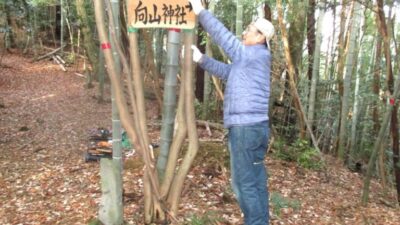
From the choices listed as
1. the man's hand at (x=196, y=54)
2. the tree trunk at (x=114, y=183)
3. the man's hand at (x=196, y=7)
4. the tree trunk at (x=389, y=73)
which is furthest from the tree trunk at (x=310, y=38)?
the tree trunk at (x=114, y=183)

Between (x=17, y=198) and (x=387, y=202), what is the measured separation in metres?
4.54

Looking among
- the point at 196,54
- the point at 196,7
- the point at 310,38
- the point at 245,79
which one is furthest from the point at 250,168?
the point at 310,38

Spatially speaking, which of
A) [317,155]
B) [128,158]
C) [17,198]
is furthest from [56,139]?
[317,155]

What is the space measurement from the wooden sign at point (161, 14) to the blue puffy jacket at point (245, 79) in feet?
0.40

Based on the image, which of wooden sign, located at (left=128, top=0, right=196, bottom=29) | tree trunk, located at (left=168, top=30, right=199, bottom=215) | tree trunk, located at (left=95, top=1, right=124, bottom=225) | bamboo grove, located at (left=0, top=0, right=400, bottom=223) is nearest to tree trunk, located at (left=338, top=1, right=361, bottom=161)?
bamboo grove, located at (left=0, top=0, right=400, bottom=223)

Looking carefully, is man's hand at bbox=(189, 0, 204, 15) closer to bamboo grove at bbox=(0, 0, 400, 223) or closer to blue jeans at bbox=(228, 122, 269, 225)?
bamboo grove at bbox=(0, 0, 400, 223)

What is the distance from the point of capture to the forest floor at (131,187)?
12.0 ft

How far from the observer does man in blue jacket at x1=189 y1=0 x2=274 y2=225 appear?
2602 mm

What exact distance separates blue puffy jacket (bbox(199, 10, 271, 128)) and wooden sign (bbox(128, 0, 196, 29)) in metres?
0.12

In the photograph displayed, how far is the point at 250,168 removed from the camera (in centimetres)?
273

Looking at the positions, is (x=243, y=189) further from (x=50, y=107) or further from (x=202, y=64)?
(x=50, y=107)

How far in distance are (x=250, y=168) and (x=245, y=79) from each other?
23.1 inches

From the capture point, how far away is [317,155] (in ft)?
22.3

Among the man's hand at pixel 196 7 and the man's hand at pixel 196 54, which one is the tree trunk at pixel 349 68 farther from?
the man's hand at pixel 196 7
